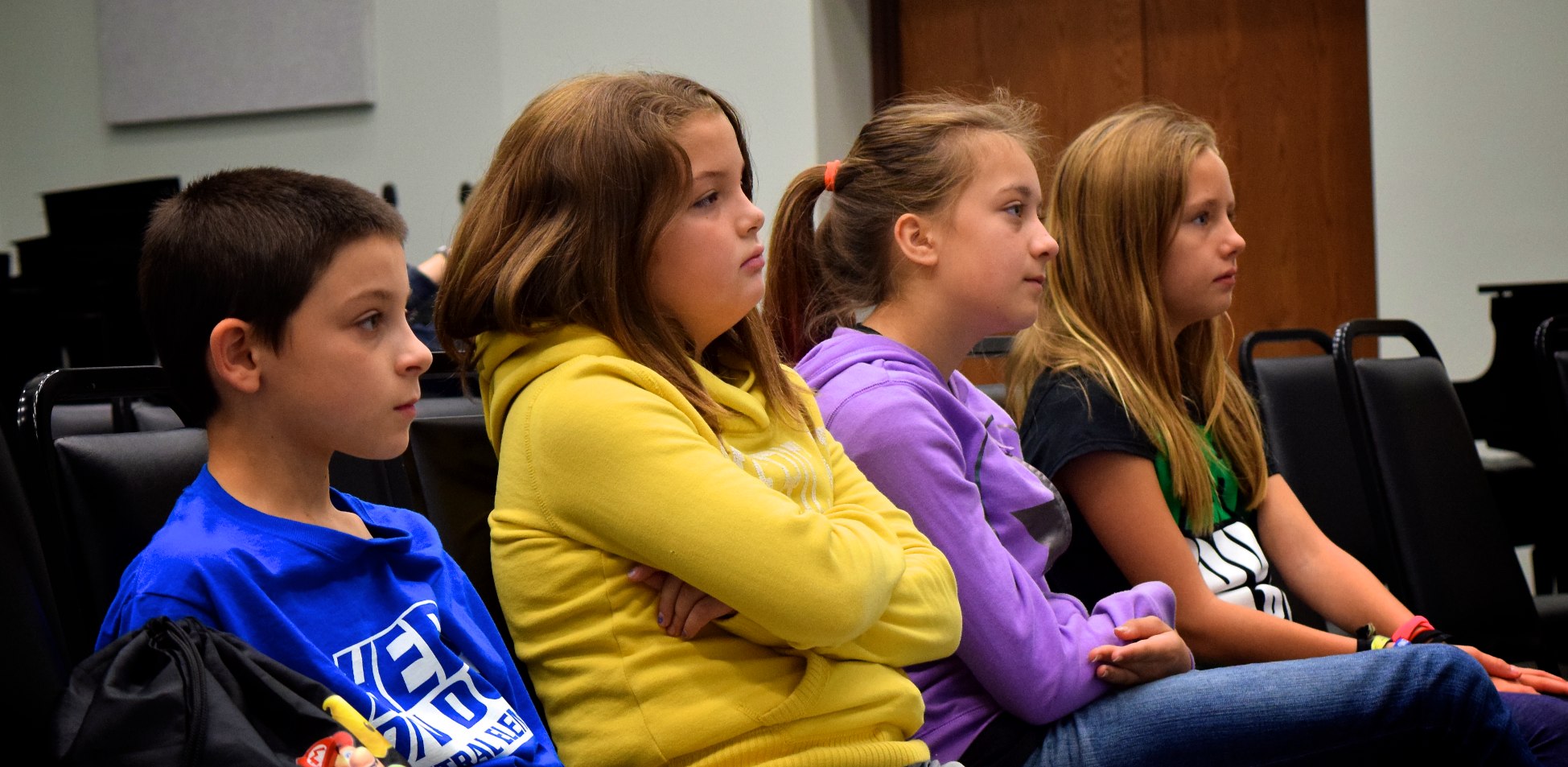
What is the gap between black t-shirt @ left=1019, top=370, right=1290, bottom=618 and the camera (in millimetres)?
1707

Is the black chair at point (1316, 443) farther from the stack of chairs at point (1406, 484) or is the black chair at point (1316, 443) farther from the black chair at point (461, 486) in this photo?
the black chair at point (461, 486)

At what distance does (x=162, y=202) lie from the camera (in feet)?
3.70

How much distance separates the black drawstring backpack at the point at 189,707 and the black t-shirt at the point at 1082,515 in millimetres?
1049

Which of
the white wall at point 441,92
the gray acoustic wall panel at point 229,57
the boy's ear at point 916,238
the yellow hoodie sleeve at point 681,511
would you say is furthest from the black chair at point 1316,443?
the gray acoustic wall panel at point 229,57

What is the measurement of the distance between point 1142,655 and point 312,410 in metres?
0.86

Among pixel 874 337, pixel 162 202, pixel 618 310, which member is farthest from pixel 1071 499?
pixel 162 202

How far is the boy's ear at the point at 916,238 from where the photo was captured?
1.64m

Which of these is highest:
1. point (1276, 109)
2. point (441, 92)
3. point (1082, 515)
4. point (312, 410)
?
point (441, 92)

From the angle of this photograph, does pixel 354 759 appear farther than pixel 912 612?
No

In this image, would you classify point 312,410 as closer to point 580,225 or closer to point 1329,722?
point 580,225

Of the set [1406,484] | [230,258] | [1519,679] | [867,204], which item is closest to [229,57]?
[867,204]

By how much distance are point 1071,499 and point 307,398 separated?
3.37 feet

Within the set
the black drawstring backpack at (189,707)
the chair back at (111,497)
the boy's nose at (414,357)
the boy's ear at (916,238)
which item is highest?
the boy's ear at (916,238)

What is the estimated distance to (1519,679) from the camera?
171cm
